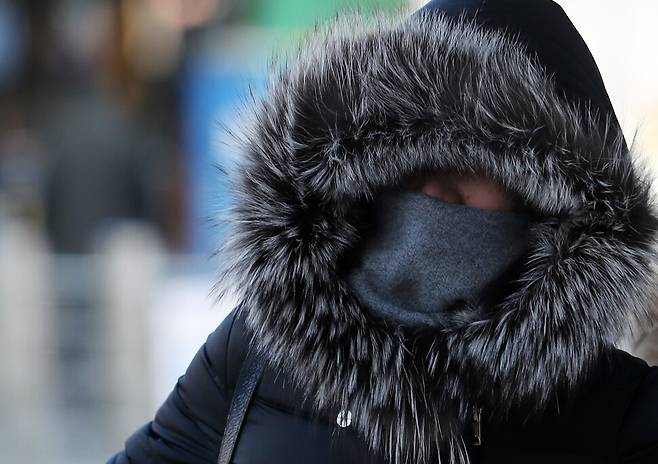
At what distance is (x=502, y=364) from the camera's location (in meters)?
1.70

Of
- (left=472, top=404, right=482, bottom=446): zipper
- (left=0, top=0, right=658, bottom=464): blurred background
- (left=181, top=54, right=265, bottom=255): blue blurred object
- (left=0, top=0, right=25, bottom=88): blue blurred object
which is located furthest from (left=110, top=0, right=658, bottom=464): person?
(left=0, top=0, right=25, bottom=88): blue blurred object

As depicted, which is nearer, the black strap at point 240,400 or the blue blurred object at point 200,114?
the black strap at point 240,400

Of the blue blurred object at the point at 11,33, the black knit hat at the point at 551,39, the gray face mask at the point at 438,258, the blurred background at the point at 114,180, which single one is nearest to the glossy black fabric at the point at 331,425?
the gray face mask at the point at 438,258

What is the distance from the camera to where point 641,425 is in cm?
167

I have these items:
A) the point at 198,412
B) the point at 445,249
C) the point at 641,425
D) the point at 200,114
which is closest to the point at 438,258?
the point at 445,249

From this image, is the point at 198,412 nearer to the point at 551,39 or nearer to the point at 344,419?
the point at 344,419

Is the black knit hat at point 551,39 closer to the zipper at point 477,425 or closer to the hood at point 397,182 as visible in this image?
the hood at point 397,182

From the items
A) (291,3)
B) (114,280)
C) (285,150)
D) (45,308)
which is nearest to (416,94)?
(285,150)

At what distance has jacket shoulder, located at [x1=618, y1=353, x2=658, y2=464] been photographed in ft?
5.44

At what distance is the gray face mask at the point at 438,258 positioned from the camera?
1.76 metres

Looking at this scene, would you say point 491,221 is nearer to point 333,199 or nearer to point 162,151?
point 333,199

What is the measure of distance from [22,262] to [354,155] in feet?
13.2

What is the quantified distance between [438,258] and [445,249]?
2cm

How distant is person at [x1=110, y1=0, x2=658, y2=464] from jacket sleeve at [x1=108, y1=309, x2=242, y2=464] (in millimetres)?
101
